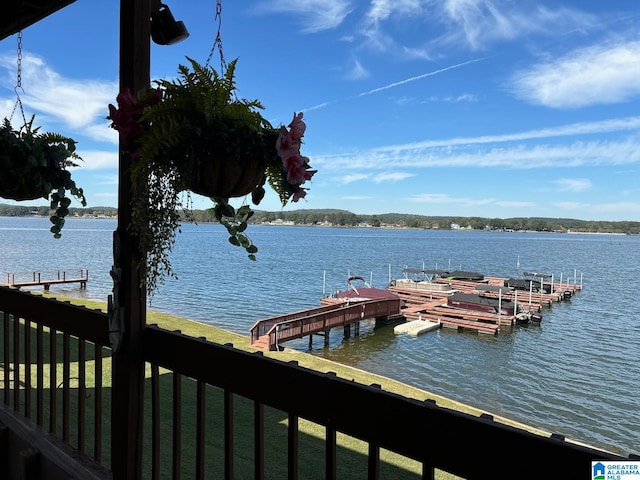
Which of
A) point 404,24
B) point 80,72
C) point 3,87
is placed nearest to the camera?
point 3,87

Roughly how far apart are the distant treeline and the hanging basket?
170mm

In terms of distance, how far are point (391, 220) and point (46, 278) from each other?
23196 millimetres

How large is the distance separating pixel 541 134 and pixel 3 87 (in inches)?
2527

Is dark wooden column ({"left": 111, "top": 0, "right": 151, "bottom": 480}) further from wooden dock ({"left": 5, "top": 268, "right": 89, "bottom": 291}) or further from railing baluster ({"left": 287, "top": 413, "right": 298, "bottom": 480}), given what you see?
wooden dock ({"left": 5, "top": 268, "right": 89, "bottom": 291})

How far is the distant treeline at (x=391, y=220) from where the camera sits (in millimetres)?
2521

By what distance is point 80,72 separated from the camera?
5.14 meters

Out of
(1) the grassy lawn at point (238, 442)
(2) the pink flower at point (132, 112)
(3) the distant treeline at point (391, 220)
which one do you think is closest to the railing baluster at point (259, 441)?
(3) the distant treeline at point (391, 220)

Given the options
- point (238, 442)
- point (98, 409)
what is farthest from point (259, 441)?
point (238, 442)

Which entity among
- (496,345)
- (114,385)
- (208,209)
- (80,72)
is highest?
(80,72)

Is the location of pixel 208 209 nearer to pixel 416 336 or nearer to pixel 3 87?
pixel 3 87

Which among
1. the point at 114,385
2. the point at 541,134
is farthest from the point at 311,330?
the point at 541,134

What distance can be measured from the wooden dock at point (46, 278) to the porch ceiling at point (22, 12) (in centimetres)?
2022

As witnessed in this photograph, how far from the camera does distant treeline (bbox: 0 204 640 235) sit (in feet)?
8.27

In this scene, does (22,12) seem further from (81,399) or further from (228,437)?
(228,437)
